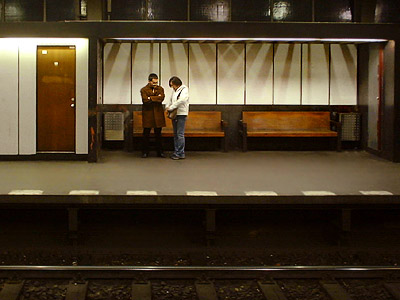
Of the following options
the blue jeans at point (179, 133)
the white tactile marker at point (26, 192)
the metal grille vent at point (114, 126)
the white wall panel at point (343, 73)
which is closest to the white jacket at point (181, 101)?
the blue jeans at point (179, 133)

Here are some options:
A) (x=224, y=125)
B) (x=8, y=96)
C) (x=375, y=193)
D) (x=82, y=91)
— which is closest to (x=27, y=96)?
(x=8, y=96)

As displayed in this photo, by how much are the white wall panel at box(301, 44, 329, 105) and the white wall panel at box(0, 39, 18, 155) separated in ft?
18.7

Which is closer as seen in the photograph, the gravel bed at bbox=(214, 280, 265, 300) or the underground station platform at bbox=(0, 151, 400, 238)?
the gravel bed at bbox=(214, 280, 265, 300)

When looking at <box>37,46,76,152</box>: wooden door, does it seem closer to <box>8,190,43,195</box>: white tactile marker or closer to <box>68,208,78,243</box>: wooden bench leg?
<box>8,190,43,195</box>: white tactile marker

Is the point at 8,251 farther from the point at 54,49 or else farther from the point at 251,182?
the point at 54,49

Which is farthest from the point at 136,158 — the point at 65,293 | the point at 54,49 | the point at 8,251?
the point at 65,293

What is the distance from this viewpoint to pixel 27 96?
11.4 m

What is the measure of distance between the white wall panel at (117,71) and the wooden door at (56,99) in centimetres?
189

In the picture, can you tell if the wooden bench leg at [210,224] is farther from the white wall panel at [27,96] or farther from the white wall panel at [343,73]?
the white wall panel at [343,73]

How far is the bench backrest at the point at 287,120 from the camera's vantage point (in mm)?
13555

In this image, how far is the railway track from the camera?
6.31 m

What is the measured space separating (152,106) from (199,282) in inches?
229

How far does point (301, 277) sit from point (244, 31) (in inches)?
224

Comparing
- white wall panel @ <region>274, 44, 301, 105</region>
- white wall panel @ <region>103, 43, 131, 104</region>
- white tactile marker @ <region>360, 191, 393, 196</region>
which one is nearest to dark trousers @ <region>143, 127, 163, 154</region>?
white wall panel @ <region>103, 43, 131, 104</region>
